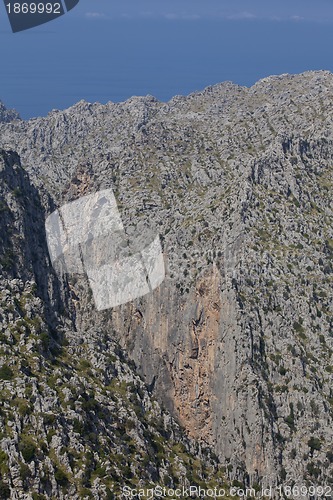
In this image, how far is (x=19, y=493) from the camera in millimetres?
52219

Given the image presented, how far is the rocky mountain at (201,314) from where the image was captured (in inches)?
2729

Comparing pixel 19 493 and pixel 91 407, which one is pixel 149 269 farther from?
pixel 19 493
